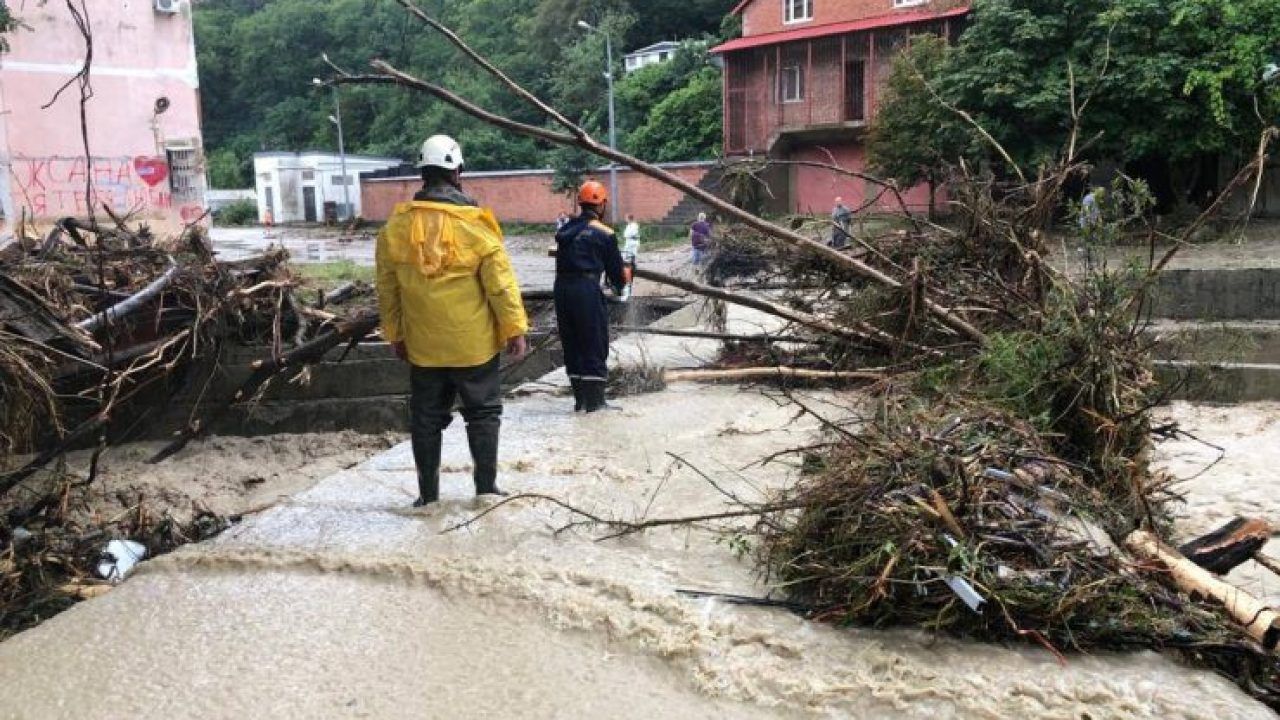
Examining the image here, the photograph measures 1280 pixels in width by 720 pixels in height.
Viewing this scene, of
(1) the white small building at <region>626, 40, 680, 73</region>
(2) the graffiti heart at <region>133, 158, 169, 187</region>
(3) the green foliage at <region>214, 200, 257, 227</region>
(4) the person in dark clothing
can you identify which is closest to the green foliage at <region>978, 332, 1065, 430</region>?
(4) the person in dark clothing

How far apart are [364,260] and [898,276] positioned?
83.5 feet

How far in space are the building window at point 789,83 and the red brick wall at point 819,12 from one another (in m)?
1.61

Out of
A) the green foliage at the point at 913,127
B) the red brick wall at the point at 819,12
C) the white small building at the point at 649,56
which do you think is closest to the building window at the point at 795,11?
the red brick wall at the point at 819,12

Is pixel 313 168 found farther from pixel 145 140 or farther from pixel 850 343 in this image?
pixel 850 343

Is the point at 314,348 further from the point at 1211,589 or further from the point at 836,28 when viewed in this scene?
the point at 836,28

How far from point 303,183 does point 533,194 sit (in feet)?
73.9

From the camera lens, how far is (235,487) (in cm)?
805

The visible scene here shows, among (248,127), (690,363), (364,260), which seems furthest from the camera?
(248,127)

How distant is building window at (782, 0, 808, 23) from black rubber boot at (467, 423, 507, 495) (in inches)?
1374

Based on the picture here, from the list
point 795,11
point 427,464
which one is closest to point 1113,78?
point 795,11

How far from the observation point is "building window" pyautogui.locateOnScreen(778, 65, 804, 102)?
3647cm

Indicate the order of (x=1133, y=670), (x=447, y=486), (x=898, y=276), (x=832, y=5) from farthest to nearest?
(x=832, y=5)
(x=898, y=276)
(x=447, y=486)
(x=1133, y=670)

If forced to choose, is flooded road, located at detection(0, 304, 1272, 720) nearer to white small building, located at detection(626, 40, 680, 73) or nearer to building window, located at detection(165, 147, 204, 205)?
building window, located at detection(165, 147, 204, 205)

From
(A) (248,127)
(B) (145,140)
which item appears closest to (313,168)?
(A) (248,127)
